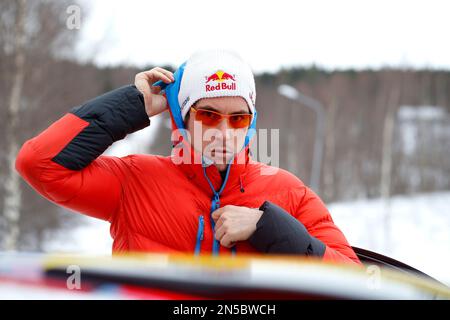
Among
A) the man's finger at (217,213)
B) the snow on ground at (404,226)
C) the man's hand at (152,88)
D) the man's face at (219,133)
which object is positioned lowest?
the snow on ground at (404,226)

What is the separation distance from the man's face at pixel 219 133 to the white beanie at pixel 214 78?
0.03 meters

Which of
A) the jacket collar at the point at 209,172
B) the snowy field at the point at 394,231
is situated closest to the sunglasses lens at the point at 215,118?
the jacket collar at the point at 209,172

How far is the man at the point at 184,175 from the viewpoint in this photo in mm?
1678

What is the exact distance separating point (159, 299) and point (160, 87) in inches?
43.7

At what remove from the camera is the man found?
5.50ft

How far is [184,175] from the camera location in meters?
1.85

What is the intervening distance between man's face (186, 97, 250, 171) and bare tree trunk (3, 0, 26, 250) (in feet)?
33.2

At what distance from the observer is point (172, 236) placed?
1.73 metres

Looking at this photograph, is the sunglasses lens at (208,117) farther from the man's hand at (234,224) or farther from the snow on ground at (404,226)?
the snow on ground at (404,226)

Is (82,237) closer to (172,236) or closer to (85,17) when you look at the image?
(85,17)

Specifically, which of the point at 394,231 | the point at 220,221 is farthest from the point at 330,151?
the point at 220,221

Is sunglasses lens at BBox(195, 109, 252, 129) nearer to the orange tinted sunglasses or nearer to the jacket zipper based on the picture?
the orange tinted sunglasses

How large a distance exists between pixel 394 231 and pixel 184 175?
23693 millimetres

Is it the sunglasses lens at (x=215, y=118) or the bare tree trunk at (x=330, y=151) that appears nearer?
the sunglasses lens at (x=215, y=118)
